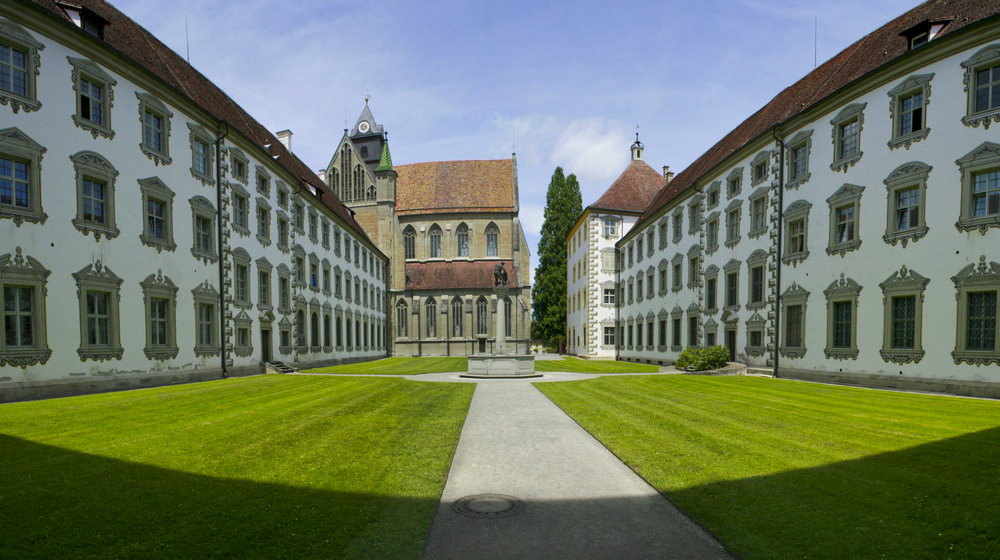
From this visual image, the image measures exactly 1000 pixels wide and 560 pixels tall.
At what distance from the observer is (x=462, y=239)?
61.1 meters

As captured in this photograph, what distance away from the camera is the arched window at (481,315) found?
180 ft

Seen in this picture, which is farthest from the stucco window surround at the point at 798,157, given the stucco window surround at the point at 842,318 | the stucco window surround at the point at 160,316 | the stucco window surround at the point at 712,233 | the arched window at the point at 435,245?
the arched window at the point at 435,245

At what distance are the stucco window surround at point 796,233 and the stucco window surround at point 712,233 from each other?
18.4ft

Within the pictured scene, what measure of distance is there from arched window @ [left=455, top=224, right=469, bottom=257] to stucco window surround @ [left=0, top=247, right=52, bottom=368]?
47.8 m

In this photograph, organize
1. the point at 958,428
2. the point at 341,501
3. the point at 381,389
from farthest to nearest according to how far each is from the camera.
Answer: the point at 381,389 < the point at 958,428 < the point at 341,501

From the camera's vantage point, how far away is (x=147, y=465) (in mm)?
6234

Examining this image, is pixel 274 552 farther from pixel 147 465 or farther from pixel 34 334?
pixel 34 334

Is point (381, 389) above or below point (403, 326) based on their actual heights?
above

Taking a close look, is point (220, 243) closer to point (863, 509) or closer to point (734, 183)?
point (863, 509)

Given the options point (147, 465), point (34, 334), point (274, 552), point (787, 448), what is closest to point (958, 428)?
point (787, 448)

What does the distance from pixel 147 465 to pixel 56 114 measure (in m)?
14.1

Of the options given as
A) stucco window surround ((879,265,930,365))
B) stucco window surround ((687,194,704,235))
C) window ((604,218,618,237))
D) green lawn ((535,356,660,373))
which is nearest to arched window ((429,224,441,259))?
window ((604,218,618,237))

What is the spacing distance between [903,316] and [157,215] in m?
27.3

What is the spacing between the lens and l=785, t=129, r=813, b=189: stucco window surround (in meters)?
19.9
